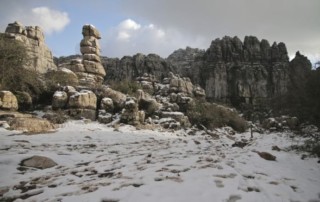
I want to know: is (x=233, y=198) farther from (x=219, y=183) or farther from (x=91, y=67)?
A: (x=91, y=67)

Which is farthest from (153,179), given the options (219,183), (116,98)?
(116,98)

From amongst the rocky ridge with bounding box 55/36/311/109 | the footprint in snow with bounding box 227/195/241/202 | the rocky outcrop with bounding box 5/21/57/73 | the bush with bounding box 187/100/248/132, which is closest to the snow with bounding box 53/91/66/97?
the bush with bounding box 187/100/248/132

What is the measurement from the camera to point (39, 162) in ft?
22.1

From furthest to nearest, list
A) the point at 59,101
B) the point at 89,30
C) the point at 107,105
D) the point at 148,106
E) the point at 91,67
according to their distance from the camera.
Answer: the point at 89,30 → the point at 91,67 → the point at 148,106 → the point at 107,105 → the point at 59,101

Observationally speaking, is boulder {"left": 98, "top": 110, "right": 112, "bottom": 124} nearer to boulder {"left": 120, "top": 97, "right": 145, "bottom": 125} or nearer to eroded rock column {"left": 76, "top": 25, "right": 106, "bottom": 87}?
boulder {"left": 120, "top": 97, "right": 145, "bottom": 125}

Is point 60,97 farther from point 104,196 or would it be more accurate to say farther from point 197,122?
point 104,196

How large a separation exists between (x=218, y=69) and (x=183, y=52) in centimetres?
2188

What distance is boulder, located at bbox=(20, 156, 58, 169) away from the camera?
21.6ft

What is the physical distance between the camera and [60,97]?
57.4 feet

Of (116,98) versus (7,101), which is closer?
(7,101)

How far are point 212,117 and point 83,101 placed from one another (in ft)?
38.4

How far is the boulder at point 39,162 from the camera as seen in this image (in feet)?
21.6

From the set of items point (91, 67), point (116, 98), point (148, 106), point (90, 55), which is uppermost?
point (90, 55)

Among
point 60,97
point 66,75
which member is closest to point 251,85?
point 66,75
